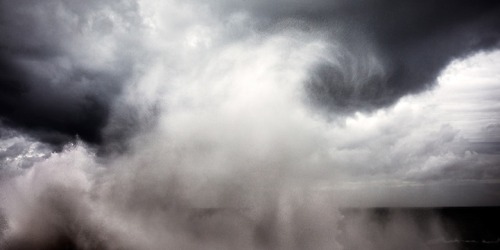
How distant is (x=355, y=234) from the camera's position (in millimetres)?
62750

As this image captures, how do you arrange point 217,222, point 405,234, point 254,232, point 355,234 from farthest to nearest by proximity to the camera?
point 405,234 → point 355,234 → point 217,222 → point 254,232

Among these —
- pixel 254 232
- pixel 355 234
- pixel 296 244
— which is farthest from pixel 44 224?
pixel 355 234

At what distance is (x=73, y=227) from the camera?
55469mm

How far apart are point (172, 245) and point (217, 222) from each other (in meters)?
11.1

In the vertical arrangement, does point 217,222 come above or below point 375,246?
above

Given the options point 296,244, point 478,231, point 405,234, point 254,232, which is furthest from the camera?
point 478,231

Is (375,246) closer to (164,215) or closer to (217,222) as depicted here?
(217,222)

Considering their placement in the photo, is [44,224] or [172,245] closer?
[172,245]

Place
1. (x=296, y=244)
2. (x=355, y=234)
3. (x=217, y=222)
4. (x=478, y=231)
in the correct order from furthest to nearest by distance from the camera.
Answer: (x=478, y=231) < (x=355, y=234) < (x=217, y=222) < (x=296, y=244)

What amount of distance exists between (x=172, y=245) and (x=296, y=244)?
69.8 feet

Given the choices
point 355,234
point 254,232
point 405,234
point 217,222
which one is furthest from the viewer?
point 405,234

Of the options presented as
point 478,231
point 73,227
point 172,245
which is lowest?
point 478,231

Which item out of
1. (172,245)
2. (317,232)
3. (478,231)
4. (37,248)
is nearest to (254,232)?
(317,232)

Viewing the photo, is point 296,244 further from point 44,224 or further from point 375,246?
→ point 44,224
